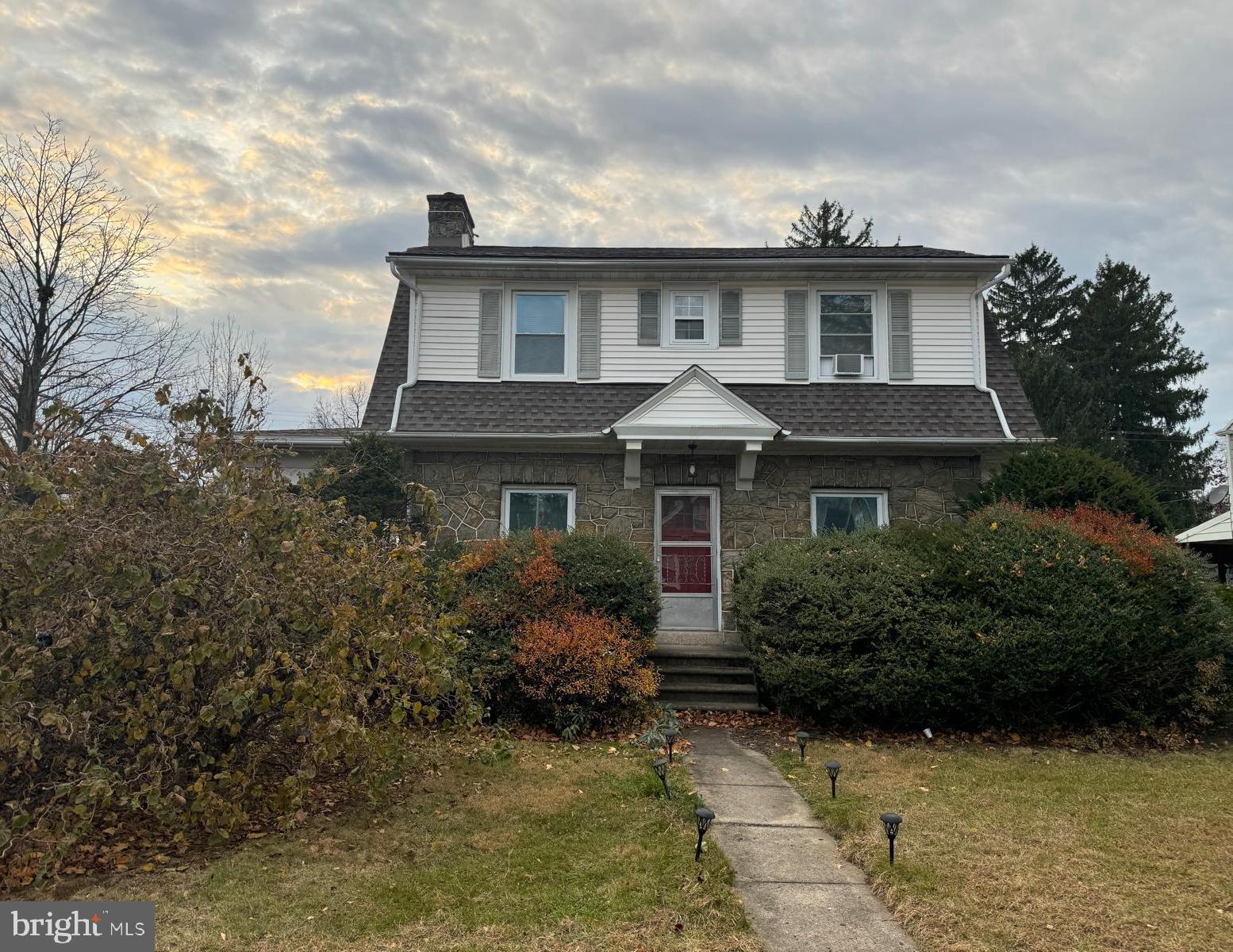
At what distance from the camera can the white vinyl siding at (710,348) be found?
426 inches

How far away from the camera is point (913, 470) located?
10.3 m

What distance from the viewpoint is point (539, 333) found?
11.0 metres

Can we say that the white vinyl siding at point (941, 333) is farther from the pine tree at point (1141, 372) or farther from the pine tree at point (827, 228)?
the pine tree at point (1141, 372)

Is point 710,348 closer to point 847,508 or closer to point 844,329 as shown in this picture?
point 844,329

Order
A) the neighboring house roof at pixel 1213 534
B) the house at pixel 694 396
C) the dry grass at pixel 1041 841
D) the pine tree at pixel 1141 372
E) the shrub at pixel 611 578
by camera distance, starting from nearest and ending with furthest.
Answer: the dry grass at pixel 1041 841 < the shrub at pixel 611 578 < the house at pixel 694 396 < the neighboring house roof at pixel 1213 534 < the pine tree at pixel 1141 372

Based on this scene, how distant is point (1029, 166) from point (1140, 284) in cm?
2426

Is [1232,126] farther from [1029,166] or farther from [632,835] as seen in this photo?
[632,835]

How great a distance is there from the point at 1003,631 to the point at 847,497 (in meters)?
3.60

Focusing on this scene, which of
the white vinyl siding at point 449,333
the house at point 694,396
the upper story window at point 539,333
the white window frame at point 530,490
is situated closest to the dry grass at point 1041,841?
the house at point 694,396

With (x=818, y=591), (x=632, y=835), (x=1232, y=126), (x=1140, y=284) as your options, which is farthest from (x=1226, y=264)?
(x=632, y=835)

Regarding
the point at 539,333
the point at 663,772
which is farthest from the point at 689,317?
the point at 663,772

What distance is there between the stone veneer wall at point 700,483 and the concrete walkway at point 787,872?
14.6 feet

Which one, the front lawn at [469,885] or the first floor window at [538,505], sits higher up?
the first floor window at [538,505]

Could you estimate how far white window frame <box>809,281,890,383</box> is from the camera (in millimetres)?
10844
